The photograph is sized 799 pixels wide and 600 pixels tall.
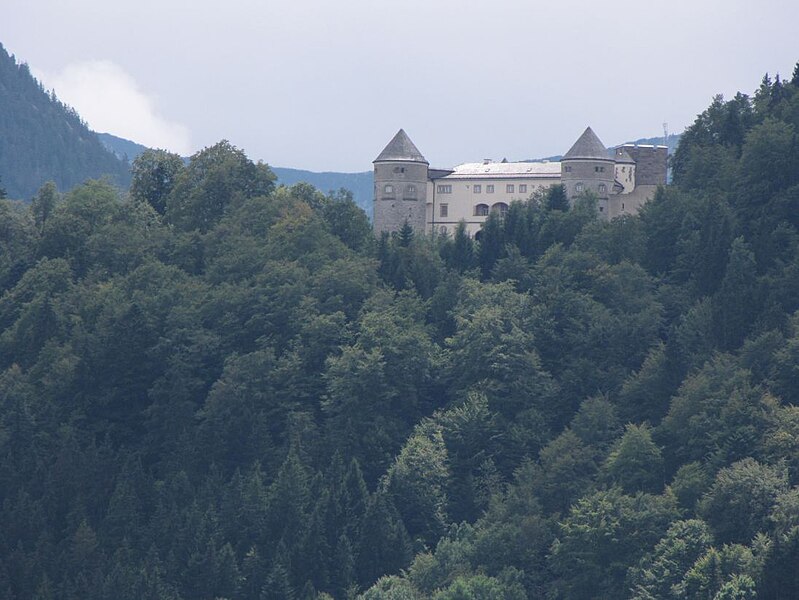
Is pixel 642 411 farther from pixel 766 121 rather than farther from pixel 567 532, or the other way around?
pixel 766 121

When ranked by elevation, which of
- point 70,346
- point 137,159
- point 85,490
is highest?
point 137,159

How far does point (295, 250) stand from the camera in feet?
277

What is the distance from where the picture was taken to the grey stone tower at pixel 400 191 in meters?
89.3

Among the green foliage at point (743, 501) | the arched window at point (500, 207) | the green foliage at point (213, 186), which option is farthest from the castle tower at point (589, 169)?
the green foliage at point (743, 501)

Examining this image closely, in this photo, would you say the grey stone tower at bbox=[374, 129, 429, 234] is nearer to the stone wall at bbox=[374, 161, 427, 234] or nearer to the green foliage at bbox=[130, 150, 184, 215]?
the stone wall at bbox=[374, 161, 427, 234]

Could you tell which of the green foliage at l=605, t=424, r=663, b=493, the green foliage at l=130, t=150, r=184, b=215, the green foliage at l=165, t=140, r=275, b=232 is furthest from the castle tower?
the green foliage at l=605, t=424, r=663, b=493

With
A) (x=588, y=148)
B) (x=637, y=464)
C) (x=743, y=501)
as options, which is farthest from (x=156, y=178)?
(x=743, y=501)

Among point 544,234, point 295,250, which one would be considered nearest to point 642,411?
point 544,234

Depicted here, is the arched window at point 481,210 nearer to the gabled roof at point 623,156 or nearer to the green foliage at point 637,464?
the gabled roof at point 623,156

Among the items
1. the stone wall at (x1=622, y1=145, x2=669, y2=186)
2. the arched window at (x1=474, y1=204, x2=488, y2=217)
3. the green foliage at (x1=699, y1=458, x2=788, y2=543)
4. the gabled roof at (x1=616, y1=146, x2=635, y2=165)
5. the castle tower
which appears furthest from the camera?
the arched window at (x1=474, y1=204, x2=488, y2=217)

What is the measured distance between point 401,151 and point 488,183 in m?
5.02

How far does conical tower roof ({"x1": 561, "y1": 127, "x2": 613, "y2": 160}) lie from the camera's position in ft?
291

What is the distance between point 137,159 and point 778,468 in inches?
2038

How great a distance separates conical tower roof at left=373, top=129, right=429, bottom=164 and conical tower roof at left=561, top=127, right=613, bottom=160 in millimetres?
7791
